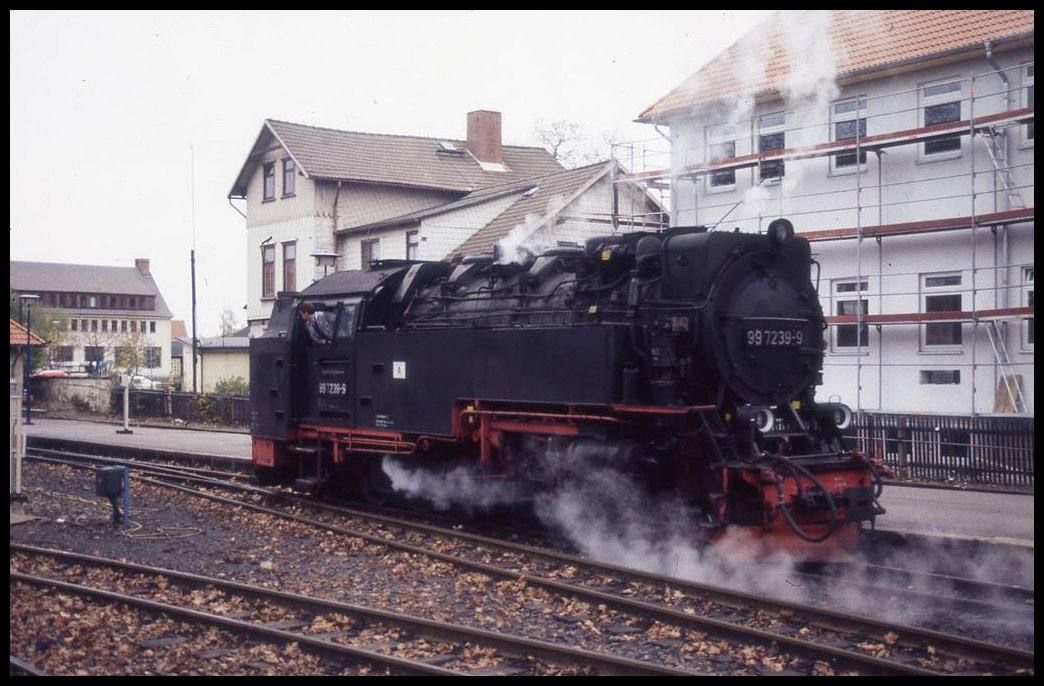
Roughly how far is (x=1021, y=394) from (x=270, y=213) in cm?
2123

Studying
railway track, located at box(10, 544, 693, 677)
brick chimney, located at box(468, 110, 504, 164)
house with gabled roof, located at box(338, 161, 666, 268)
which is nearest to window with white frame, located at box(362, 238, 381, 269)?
house with gabled roof, located at box(338, 161, 666, 268)

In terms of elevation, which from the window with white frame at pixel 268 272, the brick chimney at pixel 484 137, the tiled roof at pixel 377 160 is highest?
the brick chimney at pixel 484 137

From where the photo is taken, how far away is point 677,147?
1708 cm

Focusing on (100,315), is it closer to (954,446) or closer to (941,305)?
(941,305)

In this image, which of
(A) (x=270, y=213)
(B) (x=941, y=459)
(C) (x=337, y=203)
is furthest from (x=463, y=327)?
(A) (x=270, y=213)

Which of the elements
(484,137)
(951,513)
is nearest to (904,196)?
(951,513)

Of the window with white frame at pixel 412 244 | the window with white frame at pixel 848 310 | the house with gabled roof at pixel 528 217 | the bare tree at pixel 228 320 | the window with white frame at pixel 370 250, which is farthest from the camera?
the bare tree at pixel 228 320

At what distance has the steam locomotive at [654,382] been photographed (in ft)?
28.1

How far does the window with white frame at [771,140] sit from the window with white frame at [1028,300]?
4.13m

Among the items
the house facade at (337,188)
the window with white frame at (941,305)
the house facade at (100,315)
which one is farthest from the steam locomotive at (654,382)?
the house facade at (100,315)

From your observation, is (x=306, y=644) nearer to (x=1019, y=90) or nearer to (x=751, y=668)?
(x=751, y=668)

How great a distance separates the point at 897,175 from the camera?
54.0ft

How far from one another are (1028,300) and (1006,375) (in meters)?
1.18

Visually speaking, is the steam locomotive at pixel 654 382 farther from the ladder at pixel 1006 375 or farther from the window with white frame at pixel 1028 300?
the window with white frame at pixel 1028 300
